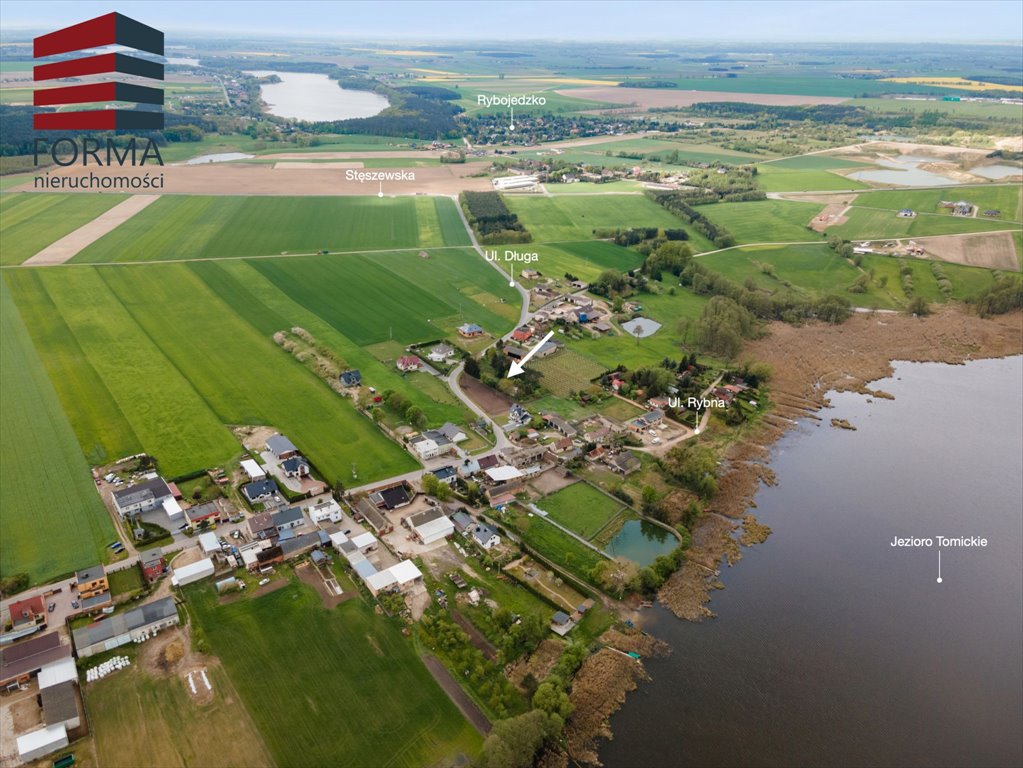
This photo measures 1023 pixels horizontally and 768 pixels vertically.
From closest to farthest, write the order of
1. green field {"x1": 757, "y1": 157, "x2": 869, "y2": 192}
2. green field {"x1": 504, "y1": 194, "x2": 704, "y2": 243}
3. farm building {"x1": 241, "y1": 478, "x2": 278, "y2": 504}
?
farm building {"x1": 241, "y1": 478, "x2": 278, "y2": 504}, green field {"x1": 504, "y1": 194, "x2": 704, "y2": 243}, green field {"x1": 757, "y1": 157, "x2": 869, "y2": 192}

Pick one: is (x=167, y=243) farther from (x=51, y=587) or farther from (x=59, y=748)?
(x=59, y=748)

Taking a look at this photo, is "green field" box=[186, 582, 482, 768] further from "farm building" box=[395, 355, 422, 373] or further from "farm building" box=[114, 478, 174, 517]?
"farm building" box=[395, 355, 422, 373]

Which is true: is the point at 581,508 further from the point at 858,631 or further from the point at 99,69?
the point at 99,69

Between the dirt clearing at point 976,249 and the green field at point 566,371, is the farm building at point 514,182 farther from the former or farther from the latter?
the dirt clearing at point 976,249

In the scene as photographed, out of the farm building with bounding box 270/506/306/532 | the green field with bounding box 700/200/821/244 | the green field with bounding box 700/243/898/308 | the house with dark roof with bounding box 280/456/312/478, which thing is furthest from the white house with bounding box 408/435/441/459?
the green field with bounding box 700/200/821/244

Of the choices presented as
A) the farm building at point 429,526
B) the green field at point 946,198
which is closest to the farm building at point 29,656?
the farm building at point 429,526

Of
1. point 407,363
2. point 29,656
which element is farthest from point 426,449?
point 29,656
